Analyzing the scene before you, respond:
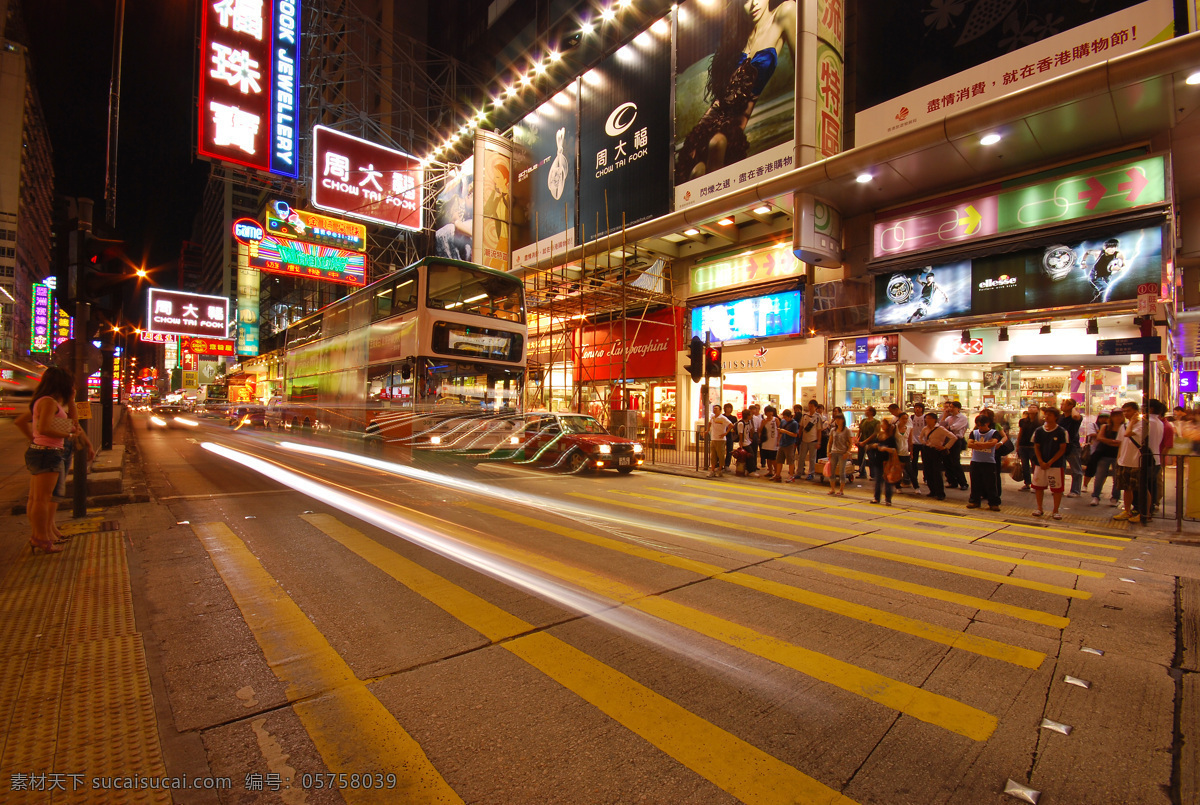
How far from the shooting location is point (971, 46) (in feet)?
40.4

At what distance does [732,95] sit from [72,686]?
743 inches

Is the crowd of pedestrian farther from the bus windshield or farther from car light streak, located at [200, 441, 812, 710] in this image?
car light streak, located at [200, 441, 812, 710]

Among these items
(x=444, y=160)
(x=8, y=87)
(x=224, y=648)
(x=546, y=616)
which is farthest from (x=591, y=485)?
(x=8, y=87)

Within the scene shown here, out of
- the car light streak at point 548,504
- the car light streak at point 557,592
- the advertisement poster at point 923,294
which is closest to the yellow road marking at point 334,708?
the car light streak at point 557,592

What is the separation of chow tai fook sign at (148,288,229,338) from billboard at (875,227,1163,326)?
127 ft

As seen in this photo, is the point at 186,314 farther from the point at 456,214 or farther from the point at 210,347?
the point at 456,214

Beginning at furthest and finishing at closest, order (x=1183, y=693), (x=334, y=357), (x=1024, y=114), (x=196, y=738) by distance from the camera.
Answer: (x=334, y=357)
(x=1024, y=114)
(x=1183, y=693)
(x=196, y=738)

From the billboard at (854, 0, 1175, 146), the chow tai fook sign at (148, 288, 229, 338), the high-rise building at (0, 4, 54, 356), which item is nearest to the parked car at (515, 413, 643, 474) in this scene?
the billboard at (854, 0, 1175, 146)

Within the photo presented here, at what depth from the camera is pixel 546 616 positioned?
410 cm

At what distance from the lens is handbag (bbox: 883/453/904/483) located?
31.2 feet

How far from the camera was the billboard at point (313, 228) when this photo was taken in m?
21.4

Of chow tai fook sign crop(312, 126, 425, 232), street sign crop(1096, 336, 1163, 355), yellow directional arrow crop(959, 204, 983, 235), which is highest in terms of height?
chow tai fook sign crop(312, 126, 425, 232)

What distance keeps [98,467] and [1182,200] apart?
24.2 m

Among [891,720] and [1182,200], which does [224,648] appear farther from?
[1182,200]
